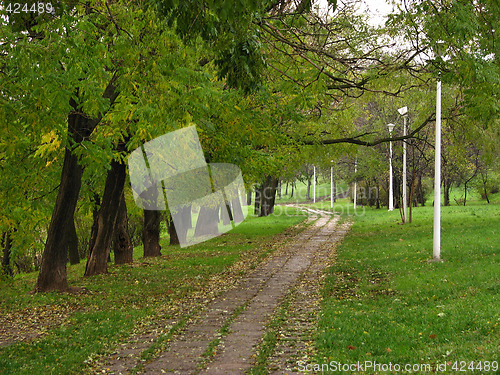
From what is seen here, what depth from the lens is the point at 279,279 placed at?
47.7 ft

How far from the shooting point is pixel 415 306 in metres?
9.89

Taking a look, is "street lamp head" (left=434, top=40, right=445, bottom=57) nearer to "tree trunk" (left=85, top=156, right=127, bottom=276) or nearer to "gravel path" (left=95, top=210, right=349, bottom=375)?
"gravel path" (left=95, top=210, right=349, bottom=375)

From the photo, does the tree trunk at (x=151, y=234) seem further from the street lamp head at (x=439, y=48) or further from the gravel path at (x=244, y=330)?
the street lamp head at (x=439, y=48)

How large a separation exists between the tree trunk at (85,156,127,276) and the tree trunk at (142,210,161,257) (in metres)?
5.51

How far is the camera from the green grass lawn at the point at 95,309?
7953 mm

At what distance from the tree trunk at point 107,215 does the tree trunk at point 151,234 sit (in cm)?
551

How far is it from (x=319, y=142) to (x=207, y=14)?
1518 centimetres

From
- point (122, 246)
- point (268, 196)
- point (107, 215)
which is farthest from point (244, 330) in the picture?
point (268, 196)

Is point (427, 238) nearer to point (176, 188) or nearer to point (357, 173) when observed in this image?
point (176, 188)

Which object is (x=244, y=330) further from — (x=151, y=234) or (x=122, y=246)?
(x=151, y=234)

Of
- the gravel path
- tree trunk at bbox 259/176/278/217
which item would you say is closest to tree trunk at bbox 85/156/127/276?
the gravel path

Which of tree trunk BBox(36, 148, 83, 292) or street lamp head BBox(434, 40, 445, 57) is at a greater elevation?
street lamp head BBox(434, 40, 445, 57)

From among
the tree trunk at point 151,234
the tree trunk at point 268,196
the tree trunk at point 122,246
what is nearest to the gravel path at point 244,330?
the tree trunk at point 122,246

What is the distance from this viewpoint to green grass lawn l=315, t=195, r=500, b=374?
705cm
